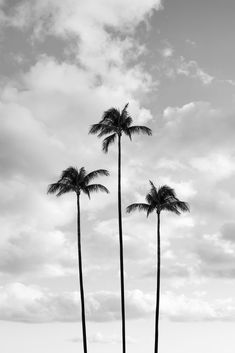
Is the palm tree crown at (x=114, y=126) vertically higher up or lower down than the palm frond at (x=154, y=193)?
higher up

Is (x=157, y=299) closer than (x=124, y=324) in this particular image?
No

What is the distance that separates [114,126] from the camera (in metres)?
54.5

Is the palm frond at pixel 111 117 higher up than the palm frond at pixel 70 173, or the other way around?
the palm frond at pixel 111 117

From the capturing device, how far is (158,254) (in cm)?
5597

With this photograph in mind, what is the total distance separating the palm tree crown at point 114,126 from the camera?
5431cm

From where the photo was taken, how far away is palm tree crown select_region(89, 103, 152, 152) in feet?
178

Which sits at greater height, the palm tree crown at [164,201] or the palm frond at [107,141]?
the palm frond at [107,141]

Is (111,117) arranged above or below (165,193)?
above

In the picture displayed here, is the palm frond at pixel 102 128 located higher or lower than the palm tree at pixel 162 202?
higher

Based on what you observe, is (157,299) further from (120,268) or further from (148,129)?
(148,129)

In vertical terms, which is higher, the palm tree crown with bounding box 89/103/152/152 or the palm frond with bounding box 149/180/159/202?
the palm tree crown with bounding box 89/103/152/152

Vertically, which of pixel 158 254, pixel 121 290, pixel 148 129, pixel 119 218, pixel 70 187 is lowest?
pixel 121 290

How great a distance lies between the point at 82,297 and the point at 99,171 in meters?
12.7

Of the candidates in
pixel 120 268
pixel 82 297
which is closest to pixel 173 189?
pixel 120 268
